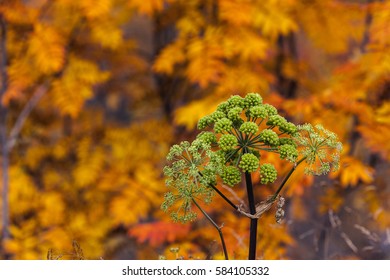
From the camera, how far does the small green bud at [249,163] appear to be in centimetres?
164

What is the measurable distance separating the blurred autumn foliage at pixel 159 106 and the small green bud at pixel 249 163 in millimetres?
1535

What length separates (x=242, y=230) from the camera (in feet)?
13.1

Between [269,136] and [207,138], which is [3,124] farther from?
[269,136]

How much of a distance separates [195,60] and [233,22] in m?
0.53

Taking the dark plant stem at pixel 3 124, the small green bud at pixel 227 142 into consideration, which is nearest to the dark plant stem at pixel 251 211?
the small green bud at pixel 227 142

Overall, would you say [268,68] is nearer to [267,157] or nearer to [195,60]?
[195,60]

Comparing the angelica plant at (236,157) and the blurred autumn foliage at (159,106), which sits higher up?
the blurred autumn foliage at (159,106)

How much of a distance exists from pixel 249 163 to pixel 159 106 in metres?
5.49

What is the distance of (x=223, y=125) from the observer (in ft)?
5.65

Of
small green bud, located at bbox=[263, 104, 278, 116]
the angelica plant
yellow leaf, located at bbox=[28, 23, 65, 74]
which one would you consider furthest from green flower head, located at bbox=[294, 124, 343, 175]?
yellow leaf, located at bbox=[28, 23, 65, 74]

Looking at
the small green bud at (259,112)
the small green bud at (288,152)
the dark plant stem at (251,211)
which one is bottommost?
the dark plant stem at (251,211)

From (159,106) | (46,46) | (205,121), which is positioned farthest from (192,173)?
(159,106)

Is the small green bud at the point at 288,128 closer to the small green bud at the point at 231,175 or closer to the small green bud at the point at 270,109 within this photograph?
the small green bud at the point at 270,109

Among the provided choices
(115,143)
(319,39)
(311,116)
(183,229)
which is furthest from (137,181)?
(319,39)
